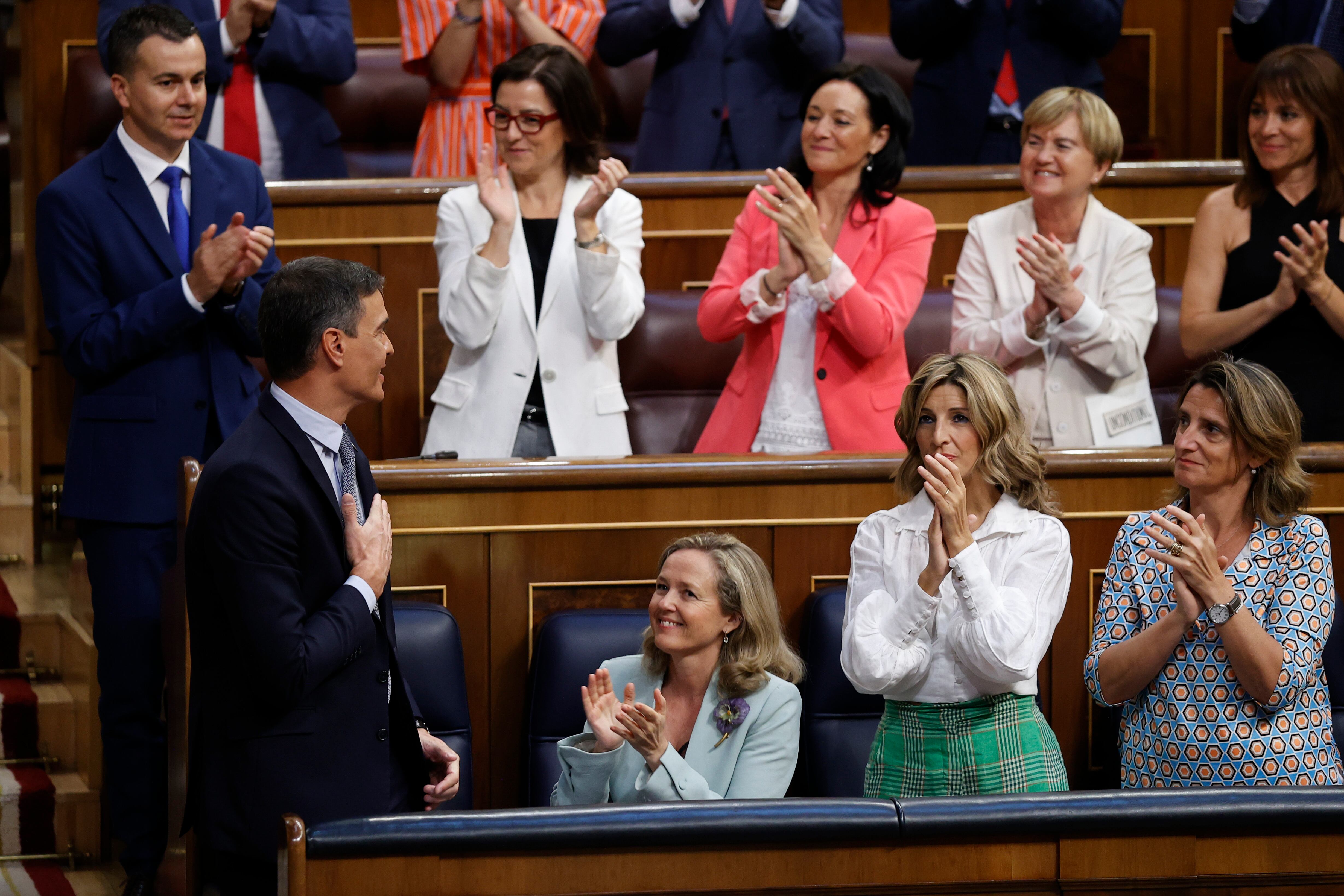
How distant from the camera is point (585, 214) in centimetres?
262

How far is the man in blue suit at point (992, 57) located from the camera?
347 centimetres

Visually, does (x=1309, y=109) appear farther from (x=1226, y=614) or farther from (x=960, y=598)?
(x=960, y=598)

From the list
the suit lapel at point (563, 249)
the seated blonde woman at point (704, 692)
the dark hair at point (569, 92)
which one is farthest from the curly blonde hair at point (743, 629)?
the dark hair at point (569, 92)

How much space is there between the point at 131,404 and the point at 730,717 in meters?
1.07

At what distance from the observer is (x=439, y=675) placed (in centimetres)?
217

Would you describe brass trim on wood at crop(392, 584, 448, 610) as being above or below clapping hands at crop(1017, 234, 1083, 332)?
below

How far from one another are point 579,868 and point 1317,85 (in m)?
1.99

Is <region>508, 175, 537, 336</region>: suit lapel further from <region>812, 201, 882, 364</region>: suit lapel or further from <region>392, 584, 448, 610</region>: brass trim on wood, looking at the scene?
<region>392, 584, 448, 610</region>: brass trim on wood

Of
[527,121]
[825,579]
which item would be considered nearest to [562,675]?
[825,579]

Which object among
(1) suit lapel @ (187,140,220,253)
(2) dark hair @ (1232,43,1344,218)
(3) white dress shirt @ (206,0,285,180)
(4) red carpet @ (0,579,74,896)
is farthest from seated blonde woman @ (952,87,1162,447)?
(4) red carpet @ (0,579,74,896)

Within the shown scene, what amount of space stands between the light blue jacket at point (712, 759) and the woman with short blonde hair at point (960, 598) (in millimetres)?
122

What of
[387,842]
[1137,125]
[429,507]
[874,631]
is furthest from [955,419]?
[1137,125]

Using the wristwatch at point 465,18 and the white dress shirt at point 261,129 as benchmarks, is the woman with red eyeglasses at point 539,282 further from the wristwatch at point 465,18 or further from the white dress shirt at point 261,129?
the white dress shirt at point 261,129

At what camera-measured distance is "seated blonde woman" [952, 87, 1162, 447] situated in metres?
2.67
